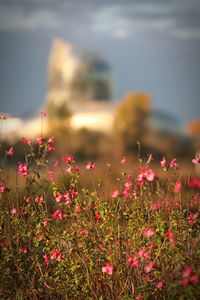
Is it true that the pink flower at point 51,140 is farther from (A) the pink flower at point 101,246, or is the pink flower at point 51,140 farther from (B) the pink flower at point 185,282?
(B) the pink flower at point 185,282

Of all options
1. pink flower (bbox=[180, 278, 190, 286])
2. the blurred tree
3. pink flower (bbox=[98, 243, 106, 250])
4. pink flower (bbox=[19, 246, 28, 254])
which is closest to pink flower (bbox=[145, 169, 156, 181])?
pink flower (bbox=[180, 278, 190, 286])

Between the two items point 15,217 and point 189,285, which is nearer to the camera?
point 189,285

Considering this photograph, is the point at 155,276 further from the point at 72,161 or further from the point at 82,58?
→ the point at 82,58

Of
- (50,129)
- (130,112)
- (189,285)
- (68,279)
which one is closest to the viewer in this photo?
(189,285)

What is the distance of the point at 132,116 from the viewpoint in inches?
1438

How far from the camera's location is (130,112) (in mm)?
36688

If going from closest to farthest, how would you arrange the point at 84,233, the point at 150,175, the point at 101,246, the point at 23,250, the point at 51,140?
the point at 150,175, the point at 101,246, the point at 84,233, the point at 23,250, the point at 51,140

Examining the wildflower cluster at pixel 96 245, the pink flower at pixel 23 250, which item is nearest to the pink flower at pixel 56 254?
the wildflower cluster at pixel 96 245

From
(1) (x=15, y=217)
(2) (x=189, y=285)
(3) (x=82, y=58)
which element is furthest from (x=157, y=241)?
(3) (x=82, y=58)

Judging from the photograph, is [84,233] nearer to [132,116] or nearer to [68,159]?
[68,159]

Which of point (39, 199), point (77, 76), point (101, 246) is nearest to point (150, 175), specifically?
point (101, 246)

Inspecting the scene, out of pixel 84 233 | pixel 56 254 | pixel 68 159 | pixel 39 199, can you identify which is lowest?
pixel 56 254

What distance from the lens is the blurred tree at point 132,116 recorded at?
35250mm

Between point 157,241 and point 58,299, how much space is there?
0.86m
